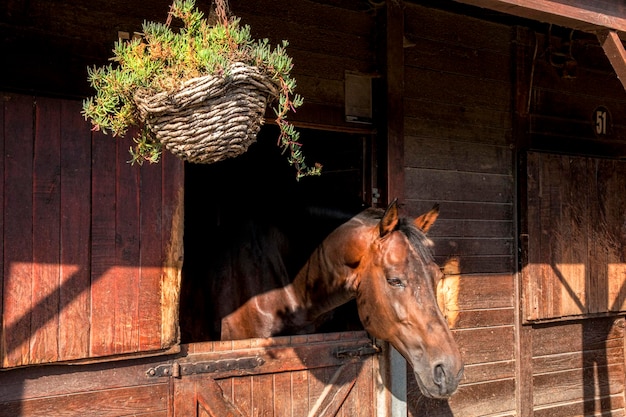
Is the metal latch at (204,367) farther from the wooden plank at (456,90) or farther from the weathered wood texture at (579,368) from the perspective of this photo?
the weathered wood texture at (579,368)

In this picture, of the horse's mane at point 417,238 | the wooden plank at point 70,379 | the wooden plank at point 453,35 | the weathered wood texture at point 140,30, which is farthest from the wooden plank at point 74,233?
the wooden plank at point 453,35

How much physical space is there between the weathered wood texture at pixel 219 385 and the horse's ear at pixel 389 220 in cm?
76

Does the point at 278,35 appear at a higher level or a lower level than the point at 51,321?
higher

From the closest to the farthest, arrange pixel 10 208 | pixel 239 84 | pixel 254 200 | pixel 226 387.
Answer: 1. pixel 239 84
2. pixel 10 208
3. pixel 226 387
4. pixel 254 200

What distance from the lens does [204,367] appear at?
340 centimetres

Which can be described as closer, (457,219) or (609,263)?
(457,219)

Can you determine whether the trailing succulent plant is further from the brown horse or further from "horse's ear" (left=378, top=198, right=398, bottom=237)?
the brown horse

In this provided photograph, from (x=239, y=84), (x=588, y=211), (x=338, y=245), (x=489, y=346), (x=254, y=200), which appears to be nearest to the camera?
(x=239, y=84)

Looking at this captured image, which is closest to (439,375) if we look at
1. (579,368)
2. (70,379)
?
(70,379)

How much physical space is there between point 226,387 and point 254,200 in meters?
1.29

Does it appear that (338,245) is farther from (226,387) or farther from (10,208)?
(10,208)

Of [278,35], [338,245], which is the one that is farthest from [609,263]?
[278,35]

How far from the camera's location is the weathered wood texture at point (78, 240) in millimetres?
2846

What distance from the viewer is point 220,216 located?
4.70 metres
